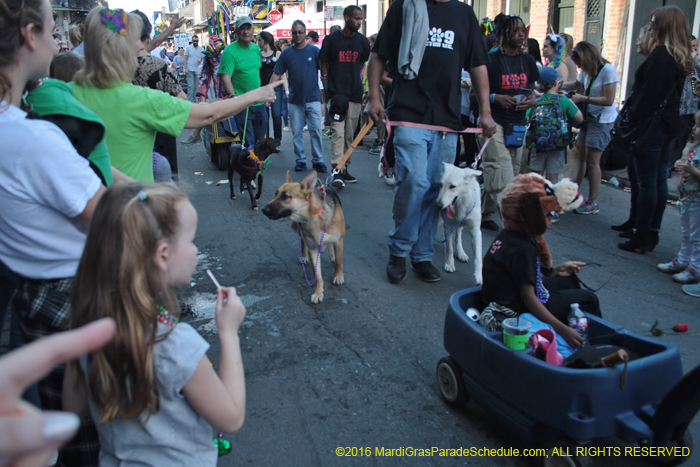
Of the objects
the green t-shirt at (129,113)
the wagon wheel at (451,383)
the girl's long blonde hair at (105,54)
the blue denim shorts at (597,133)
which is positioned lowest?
the wagon wheel at (451,383)

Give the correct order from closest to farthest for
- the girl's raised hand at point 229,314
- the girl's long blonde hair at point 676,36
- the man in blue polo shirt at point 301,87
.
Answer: the girl's raised hand at point 229,314
the girl's long blonde hair at point 676,36
the man in blue polo shirt at point 301,87

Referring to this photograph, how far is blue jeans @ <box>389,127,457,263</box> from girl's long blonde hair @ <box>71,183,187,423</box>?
3299 mm

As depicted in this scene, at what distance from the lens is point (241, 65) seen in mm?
8086

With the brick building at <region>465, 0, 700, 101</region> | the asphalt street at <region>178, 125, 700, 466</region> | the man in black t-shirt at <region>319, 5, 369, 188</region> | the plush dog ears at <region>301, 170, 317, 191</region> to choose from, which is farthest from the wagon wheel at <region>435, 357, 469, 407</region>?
the brick building at <region>465, 0, 700, 101</region>

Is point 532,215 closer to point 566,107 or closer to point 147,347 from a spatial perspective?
point 147,347

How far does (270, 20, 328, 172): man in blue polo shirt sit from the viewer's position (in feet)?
29.1

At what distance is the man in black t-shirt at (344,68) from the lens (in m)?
8.42

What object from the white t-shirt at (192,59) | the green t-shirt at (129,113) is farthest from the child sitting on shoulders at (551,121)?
the white t-shirt at (192,59)

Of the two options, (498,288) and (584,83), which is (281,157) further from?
(498,288)

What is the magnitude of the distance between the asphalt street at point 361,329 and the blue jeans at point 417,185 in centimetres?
35

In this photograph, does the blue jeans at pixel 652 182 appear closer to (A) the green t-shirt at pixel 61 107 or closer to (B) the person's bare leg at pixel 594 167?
(B) the person's bare leg at pixel 594 167

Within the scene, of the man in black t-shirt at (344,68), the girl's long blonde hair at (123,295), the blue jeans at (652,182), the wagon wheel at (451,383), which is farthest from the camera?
the man in black t-shirt at (344,68)

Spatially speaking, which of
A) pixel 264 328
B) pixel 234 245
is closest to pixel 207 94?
pixel 234 245

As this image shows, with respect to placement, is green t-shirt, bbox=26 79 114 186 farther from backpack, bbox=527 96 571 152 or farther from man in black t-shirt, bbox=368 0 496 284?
backpack, bbox=527 96 571 152
